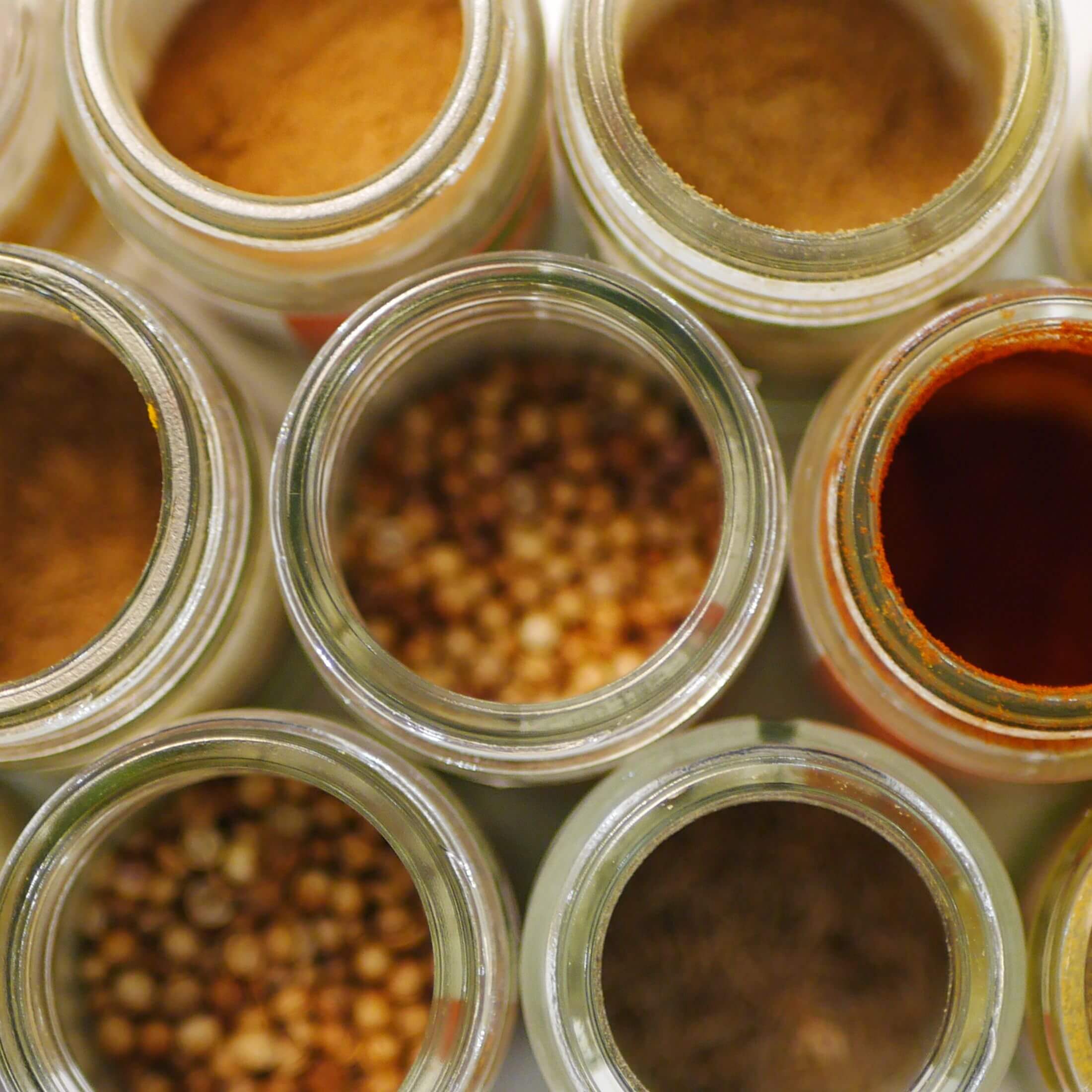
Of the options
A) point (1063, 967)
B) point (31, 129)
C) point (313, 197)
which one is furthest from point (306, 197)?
point (1063, 967)

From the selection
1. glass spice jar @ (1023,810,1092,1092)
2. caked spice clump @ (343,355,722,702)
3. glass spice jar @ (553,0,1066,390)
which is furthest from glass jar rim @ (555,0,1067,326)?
glass spice jar @ (1023,810,1092,1092)

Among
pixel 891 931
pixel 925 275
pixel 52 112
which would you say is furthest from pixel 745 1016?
pixel 52 112

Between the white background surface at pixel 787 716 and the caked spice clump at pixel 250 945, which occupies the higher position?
the white background surface at pixel 787 716

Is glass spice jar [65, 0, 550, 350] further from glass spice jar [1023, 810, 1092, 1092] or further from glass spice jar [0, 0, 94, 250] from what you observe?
glass spice jar [1023, 810, 1092, 1092]

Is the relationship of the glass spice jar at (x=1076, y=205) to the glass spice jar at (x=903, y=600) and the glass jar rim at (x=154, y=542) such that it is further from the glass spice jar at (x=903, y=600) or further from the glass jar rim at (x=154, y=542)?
the glass jar rim at (x=154, y=542)

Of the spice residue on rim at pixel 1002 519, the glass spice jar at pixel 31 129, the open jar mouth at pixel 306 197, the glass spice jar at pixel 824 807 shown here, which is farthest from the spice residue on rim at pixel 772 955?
the glass spice jar at pixel 31 129

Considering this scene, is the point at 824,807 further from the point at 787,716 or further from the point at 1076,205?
the point at 1076,205

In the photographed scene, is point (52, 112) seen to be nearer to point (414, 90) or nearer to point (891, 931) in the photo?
point (414, 90)
